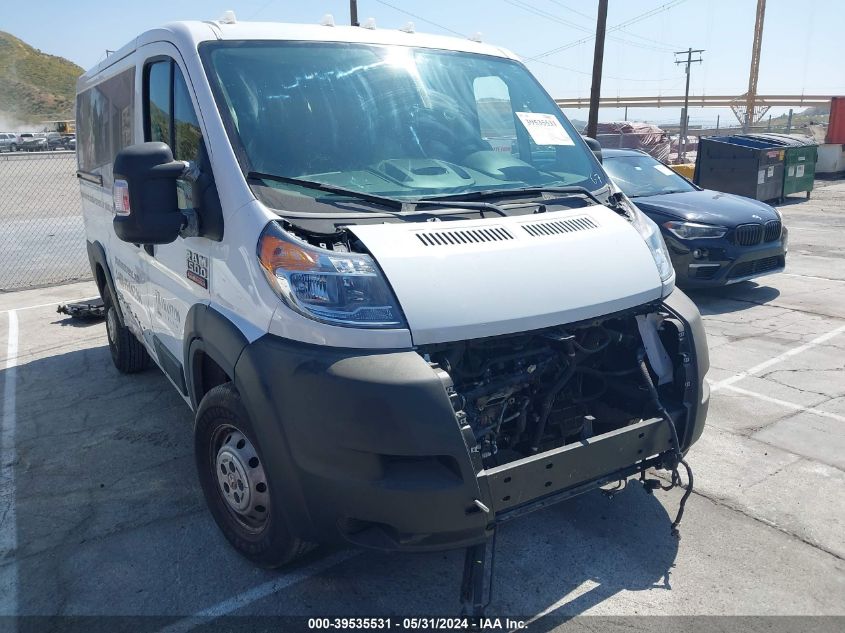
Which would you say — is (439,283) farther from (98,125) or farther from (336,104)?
(98,125)

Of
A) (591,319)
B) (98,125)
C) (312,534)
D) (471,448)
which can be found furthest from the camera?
(98,125)

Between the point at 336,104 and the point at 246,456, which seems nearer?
the point at 246,456

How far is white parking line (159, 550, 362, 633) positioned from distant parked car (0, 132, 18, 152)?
5438 centimetres

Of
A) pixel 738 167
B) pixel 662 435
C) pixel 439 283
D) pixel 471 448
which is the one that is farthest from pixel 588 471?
pixel 738 167

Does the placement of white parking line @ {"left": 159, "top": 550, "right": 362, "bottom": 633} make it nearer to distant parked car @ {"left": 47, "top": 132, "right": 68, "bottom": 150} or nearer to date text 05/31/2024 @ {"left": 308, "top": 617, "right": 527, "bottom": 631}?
date text 05/31/2024 @ {"left": 308, "top": 617, "right": 527, "bottom": 631}

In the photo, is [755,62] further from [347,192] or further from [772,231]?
[347,192]

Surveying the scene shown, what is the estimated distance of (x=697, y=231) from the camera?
7.71 meters

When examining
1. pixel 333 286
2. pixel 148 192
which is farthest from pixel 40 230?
pixel 333 286

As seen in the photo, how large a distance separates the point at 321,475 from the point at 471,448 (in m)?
0.55

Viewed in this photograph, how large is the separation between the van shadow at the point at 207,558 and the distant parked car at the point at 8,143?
174 feet

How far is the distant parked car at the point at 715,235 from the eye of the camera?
7699mm

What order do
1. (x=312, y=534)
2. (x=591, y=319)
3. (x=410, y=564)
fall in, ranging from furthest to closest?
Answer: 1. (x=410, y=564)
2. (x=591, y=319)
3. (x=312, y=534)

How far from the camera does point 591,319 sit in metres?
2.96

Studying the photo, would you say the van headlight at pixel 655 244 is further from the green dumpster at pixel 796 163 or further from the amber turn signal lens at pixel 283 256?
the green dumpster at pixel 796 163
